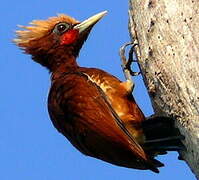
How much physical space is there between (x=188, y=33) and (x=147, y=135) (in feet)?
2.90

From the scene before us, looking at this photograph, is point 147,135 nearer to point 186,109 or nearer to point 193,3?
point 186,109

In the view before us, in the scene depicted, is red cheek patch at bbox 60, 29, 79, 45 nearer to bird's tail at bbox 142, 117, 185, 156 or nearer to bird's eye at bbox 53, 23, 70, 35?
bird's eye at bbox 53, 23, 70, 35

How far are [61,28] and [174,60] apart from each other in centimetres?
153

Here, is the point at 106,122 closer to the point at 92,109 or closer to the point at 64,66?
the point at 92,109

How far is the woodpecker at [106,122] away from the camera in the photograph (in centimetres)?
451

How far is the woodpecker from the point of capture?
451 centimetres

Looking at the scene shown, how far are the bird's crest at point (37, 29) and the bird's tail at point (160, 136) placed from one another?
1.37 meters

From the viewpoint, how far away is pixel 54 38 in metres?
5.54

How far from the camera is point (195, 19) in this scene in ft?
14.3

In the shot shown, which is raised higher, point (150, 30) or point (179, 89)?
point (150, 30)

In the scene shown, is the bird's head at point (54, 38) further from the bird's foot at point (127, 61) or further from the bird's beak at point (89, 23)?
the bird's foot at point (127, 61)

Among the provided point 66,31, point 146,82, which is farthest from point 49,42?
point 146,82

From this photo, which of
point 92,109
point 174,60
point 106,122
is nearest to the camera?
point 174,60

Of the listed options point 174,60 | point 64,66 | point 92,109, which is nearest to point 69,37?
point 64,66
